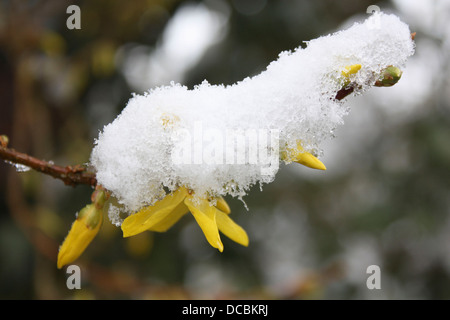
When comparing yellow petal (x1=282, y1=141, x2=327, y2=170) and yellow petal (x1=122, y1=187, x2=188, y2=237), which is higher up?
yellow petal (x1=282, y1=141, x2=327, y2=170)

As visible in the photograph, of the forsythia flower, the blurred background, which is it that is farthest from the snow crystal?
the blurred background

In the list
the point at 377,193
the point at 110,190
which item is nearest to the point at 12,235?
the point at 110,190

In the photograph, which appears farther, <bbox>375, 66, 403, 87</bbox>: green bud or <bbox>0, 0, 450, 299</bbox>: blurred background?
<bbox>0, 0, 450, 299</bbox>: blurred background

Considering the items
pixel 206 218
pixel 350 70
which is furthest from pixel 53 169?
pixel 350 70

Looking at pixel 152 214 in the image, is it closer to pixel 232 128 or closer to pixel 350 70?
pixel 232 128

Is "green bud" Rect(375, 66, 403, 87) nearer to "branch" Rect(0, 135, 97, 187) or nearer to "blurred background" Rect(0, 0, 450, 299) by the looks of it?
"branch" Rect(0, 135, 97, 187)

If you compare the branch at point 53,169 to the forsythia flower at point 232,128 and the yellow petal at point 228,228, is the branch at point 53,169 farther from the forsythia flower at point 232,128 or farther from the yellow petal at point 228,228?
the yellow petal at point 228,228
